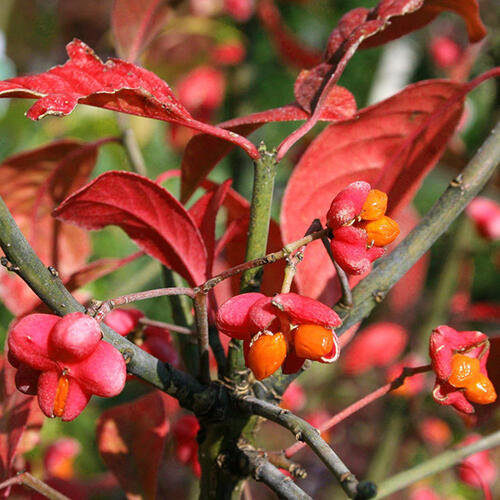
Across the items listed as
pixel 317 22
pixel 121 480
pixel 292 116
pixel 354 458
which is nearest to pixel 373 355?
pixel 354 458

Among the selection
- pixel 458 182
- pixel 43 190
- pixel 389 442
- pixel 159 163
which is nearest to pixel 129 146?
pixel 43 190

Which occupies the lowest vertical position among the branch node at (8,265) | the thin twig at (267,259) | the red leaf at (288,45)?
the thin twig at (267,259)

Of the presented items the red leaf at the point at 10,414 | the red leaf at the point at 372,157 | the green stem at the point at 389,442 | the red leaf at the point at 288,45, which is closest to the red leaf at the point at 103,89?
the red leaf at the point at 372,157

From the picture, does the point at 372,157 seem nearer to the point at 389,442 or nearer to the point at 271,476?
the point at 271,476

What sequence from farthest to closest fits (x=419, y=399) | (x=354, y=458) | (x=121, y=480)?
(x=354, y=458), (x=419, y=399), (x=121, y=480)

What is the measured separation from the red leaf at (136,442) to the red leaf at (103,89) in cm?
28

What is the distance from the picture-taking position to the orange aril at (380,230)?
349mm

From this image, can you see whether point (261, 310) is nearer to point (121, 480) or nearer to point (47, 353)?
point (47, 353)

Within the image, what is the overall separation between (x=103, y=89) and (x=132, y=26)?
31 centimetres

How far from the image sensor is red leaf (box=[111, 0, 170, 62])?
641mm

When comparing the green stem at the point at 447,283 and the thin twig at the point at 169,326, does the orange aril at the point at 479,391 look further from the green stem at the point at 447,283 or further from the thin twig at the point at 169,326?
the green stem at the point at 447,283

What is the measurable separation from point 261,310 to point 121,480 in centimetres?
30

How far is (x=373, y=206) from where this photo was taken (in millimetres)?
352

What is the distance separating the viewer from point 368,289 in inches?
17.1
